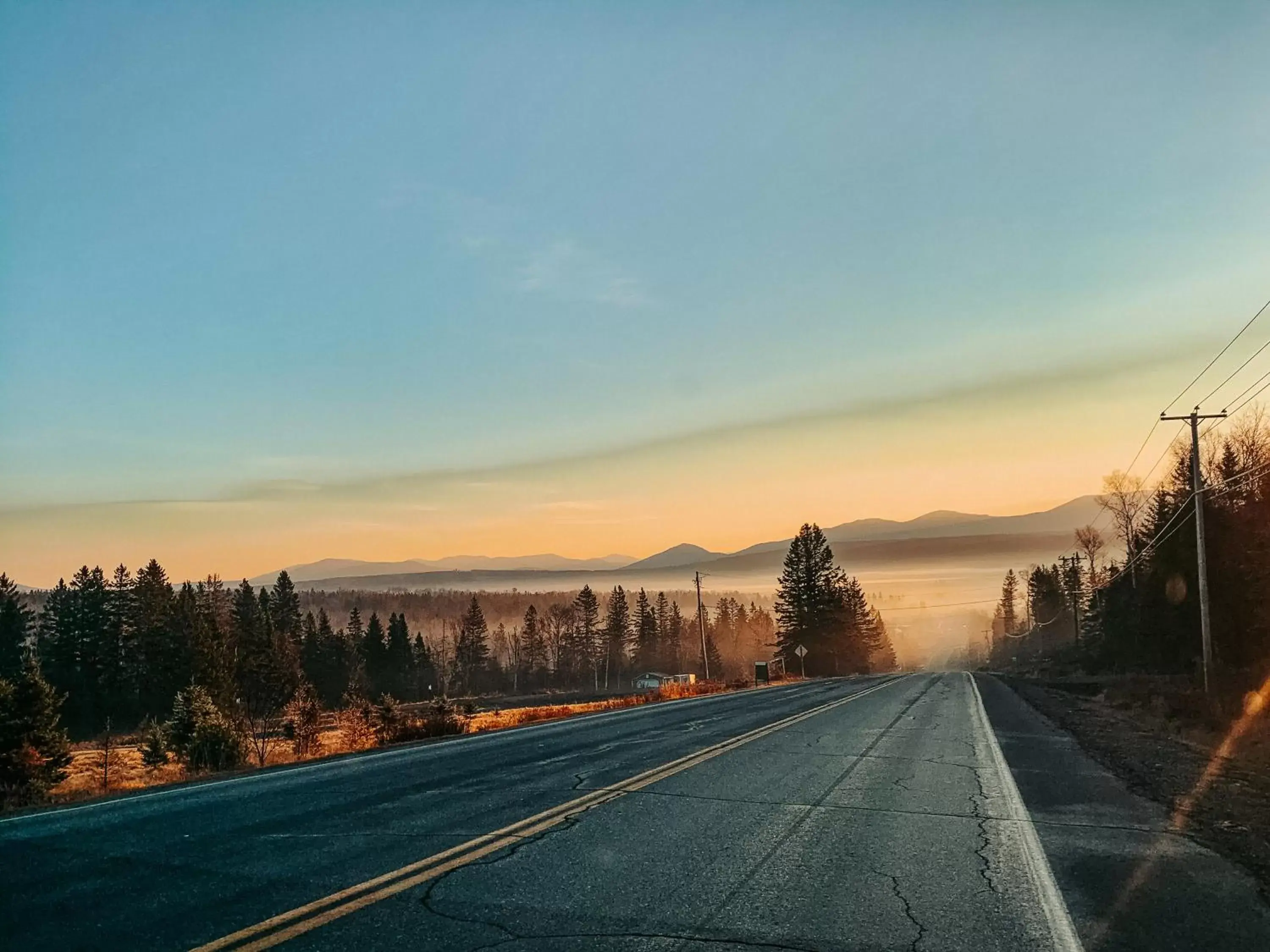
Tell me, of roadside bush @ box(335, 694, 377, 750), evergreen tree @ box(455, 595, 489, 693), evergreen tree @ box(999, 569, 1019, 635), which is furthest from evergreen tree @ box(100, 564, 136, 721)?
evergreen tree @ box(999, 569, 1019, 635)

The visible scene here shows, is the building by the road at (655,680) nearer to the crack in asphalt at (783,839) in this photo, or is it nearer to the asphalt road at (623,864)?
the crack in asphalt at (783,839)

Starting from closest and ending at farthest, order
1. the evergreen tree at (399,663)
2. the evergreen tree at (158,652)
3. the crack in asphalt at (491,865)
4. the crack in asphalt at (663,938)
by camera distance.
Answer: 1. the crack in asphalt at (663,938)
2. the crack in asphalt at (491,865)
3. the evergreen tree at (158,652)
4. the evergreen tree at (399,663)

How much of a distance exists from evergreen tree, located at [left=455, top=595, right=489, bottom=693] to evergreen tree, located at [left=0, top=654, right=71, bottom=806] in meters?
88.1

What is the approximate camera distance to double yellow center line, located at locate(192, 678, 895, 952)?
466 centimetres

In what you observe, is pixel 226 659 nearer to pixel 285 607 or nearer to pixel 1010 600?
pixel 285 607

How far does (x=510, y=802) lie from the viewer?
890cm

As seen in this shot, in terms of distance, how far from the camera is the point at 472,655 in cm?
12912

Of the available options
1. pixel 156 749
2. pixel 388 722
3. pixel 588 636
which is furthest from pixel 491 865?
pixel 588 636

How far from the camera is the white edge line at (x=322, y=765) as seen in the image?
29.1ft

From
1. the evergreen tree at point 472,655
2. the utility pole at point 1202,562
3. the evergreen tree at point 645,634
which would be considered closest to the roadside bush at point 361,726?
the utility pole at point 1202,562

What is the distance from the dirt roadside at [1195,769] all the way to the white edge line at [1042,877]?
1560 mm

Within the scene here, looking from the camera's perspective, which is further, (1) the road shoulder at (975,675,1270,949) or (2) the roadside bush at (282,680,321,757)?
(2) the roadside bush at (282,680,321,757)

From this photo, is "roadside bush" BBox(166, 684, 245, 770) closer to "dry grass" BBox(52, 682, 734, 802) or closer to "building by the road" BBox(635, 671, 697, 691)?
"dry grass" BBox(52, 682, 734, 802)

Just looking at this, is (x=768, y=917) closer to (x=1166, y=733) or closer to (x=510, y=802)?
(x=510, y=802)
